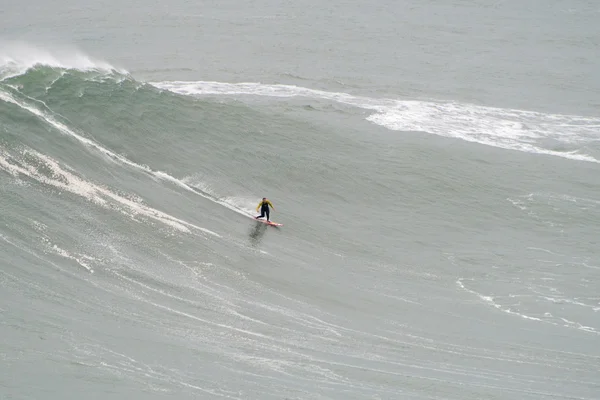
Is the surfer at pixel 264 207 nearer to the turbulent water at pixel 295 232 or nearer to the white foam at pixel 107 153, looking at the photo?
the turbulent water at pixel 295 232

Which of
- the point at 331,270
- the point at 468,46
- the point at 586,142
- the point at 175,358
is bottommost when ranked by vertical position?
the point at 175,358

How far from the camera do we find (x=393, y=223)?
27344mm

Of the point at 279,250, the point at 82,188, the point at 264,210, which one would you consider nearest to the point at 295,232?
the point at 264,210

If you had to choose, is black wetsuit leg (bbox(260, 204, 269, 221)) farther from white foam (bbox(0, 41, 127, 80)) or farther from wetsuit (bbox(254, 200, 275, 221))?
white foam (bbox(0, 41, 127, 80))

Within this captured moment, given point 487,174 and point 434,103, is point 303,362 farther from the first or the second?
point 434,103

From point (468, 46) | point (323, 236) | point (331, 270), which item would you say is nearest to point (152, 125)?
point (323, 236)

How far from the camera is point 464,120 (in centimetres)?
4044

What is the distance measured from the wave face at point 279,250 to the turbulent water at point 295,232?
8 centimetres

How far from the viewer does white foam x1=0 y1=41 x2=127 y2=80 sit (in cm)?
3325

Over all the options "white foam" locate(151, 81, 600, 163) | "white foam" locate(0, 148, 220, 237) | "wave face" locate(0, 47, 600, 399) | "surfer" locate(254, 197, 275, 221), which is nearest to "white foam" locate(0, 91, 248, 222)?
"wave face" locate(0, 47, 600, 399)

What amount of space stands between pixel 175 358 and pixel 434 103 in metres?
30.5

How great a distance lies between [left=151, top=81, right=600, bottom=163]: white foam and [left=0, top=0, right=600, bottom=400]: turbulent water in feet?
0.60

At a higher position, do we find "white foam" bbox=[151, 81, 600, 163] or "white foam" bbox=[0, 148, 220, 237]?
"white foam" bbox=[151, 81, 600, 163]

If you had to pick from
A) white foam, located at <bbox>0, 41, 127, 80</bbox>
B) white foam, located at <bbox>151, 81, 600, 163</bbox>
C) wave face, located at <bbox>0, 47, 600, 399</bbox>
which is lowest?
wave face, located at <bbox>0, 47, 600, 399</bbox>
